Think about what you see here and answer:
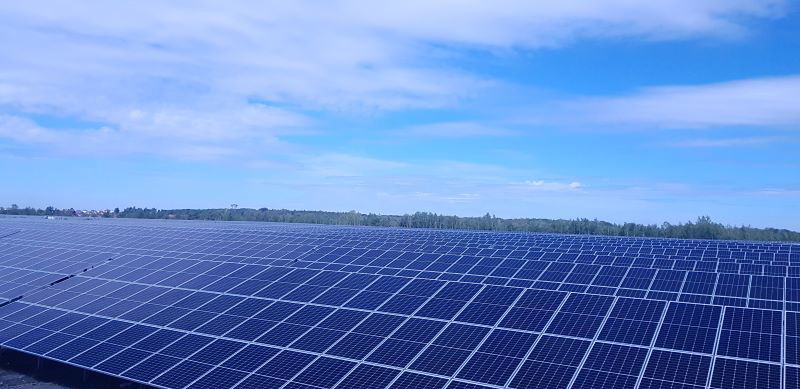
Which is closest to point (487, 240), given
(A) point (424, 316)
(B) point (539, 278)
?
(B) point (539, 278)

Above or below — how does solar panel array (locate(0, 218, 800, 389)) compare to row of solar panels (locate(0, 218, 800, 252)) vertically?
below

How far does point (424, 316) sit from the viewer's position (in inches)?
955

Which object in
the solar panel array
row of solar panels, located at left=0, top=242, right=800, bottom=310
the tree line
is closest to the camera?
the solar panel array

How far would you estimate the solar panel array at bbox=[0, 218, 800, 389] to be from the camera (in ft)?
64.0

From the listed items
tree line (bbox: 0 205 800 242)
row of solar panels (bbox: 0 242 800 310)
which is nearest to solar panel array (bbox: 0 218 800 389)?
row of solar panels (bbox: 0 242 800 310)

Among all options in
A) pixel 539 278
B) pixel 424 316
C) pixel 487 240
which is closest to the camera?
pixel 424 316

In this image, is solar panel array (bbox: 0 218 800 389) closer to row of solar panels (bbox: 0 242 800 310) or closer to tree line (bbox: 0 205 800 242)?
row of solar panels (bbox: 0 242 800 310)

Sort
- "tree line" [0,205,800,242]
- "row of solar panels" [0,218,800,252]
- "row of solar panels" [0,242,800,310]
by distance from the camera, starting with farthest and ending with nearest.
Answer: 1. "tree line" [0,205,800,242]
2. "row of solar panels" [0,218,800,252]
3. "row of solar panels" [0,242,800,310]

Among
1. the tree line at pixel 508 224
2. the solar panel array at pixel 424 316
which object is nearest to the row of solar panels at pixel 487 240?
the solar panel array at pixel 424 316

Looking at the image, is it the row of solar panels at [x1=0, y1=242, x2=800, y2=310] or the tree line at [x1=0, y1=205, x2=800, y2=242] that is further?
the tree line at [x1=0, y1=205, x2=800, y2=242]

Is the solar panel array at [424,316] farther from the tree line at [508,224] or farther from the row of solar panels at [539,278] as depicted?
the tree line at [508,224]

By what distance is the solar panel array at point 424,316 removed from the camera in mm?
19500

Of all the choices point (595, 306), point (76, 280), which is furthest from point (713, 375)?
point (76, 280)

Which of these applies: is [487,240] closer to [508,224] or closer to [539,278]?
[539,278]
